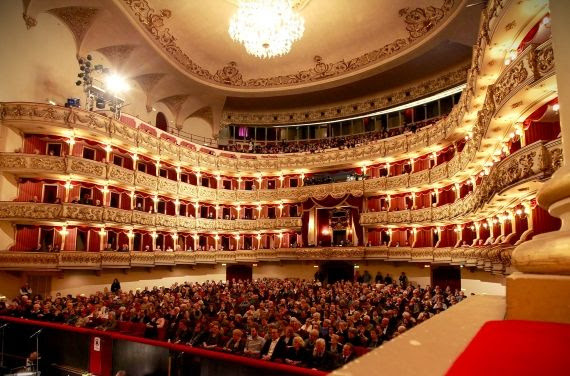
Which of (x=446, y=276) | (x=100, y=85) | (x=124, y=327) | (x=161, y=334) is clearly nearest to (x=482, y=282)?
(x=446, y=276)

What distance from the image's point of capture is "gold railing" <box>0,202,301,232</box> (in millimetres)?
17172

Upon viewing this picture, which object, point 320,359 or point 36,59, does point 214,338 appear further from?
point 36,59

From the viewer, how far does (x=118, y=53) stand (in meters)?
24.4

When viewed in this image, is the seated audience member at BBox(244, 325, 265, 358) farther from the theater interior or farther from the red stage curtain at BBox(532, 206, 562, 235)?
the red stage curtain at BBox(532, 206, 562, 235)

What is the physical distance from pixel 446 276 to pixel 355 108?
53.8 ft

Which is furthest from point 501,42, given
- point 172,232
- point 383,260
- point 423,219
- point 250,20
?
point 172,232

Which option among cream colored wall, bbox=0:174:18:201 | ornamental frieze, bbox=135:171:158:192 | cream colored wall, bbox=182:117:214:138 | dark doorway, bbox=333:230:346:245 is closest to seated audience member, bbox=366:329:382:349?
cream colored wall, bbox=0:174:18:201

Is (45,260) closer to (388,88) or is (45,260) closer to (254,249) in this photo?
(254,249)

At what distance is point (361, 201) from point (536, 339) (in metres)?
27.6

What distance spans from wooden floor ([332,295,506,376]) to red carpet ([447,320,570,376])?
6 cm

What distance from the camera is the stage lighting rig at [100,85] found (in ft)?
70.9

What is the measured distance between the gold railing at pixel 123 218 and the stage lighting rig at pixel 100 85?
603 centimetres

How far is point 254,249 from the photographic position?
30.1 meters

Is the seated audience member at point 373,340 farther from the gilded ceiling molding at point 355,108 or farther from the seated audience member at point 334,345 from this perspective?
the gilded ceiling molding at point 355,108
